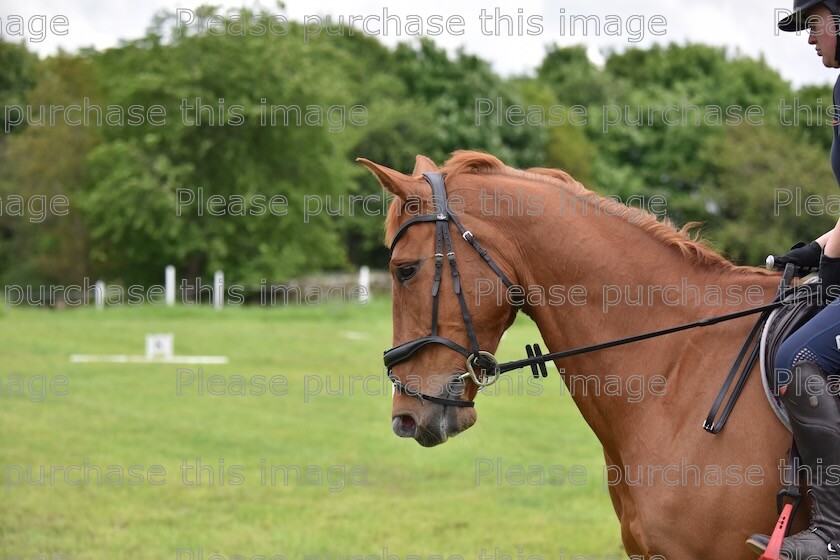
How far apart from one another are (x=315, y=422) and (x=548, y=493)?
14.8 feet

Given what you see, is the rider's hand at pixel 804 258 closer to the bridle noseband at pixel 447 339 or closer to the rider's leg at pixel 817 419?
the rider's leg at pixel 817 419

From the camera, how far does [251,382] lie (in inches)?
595

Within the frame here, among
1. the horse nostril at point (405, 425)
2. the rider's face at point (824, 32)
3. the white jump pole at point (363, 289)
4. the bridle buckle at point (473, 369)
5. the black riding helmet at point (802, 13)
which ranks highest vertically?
the black riding helmet at point (802, 13)

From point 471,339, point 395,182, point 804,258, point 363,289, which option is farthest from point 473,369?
point 363,289

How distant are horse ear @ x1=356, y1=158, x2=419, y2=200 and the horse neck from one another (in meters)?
0.47

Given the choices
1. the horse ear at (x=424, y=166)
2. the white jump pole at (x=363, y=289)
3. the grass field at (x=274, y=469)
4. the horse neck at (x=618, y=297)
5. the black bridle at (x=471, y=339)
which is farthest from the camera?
the white jump pole at (x=363, y=289)

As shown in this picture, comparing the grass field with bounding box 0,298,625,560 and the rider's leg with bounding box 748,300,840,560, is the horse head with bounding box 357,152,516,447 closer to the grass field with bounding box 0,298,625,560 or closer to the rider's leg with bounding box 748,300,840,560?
the grass field with bounding box 0,298,625,560

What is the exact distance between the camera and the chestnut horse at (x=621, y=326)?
3.44m

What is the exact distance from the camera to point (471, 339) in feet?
11.8

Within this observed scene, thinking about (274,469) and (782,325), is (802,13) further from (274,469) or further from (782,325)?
(274,469)

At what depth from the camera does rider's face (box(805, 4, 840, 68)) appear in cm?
341

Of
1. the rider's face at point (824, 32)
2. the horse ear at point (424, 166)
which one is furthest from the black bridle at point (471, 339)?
the rider's face at point (824, 32)

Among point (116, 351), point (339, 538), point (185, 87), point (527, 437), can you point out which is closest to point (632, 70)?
point (185, 87)

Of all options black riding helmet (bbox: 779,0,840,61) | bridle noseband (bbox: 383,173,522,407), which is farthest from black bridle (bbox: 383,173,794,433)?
black riding helmet (bbox: 779,0,840,61)
